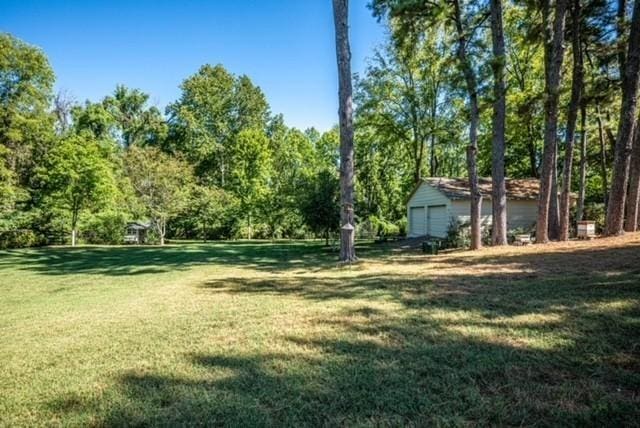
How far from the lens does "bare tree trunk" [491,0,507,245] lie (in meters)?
10.8

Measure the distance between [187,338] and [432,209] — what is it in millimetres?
16810

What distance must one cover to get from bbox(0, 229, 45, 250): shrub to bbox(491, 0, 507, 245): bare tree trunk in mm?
27563

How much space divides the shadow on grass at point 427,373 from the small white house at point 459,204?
1210cm

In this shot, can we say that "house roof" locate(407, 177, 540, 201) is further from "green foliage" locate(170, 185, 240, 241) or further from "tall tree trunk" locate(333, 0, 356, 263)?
"green foliage" locate(170, 185, 240, 241)

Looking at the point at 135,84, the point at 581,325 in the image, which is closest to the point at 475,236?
the point at 581,325

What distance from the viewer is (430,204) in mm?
18719

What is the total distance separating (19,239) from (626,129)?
31490 millimetres

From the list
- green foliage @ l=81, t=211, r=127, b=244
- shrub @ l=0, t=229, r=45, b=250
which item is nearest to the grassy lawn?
shrub @ l=0, t=229, r=45, b=250

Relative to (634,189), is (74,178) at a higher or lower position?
higher

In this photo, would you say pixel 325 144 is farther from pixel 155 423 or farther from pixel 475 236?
pixel 155 423

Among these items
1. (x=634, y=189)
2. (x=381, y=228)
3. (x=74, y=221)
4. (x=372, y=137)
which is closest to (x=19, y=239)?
(x=74, y=221)

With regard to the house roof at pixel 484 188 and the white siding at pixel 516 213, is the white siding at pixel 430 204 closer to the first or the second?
the house roof at pixel 484 188

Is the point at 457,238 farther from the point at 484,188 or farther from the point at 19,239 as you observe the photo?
the point at 19,239

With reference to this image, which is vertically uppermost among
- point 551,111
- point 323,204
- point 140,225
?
point 551,111
